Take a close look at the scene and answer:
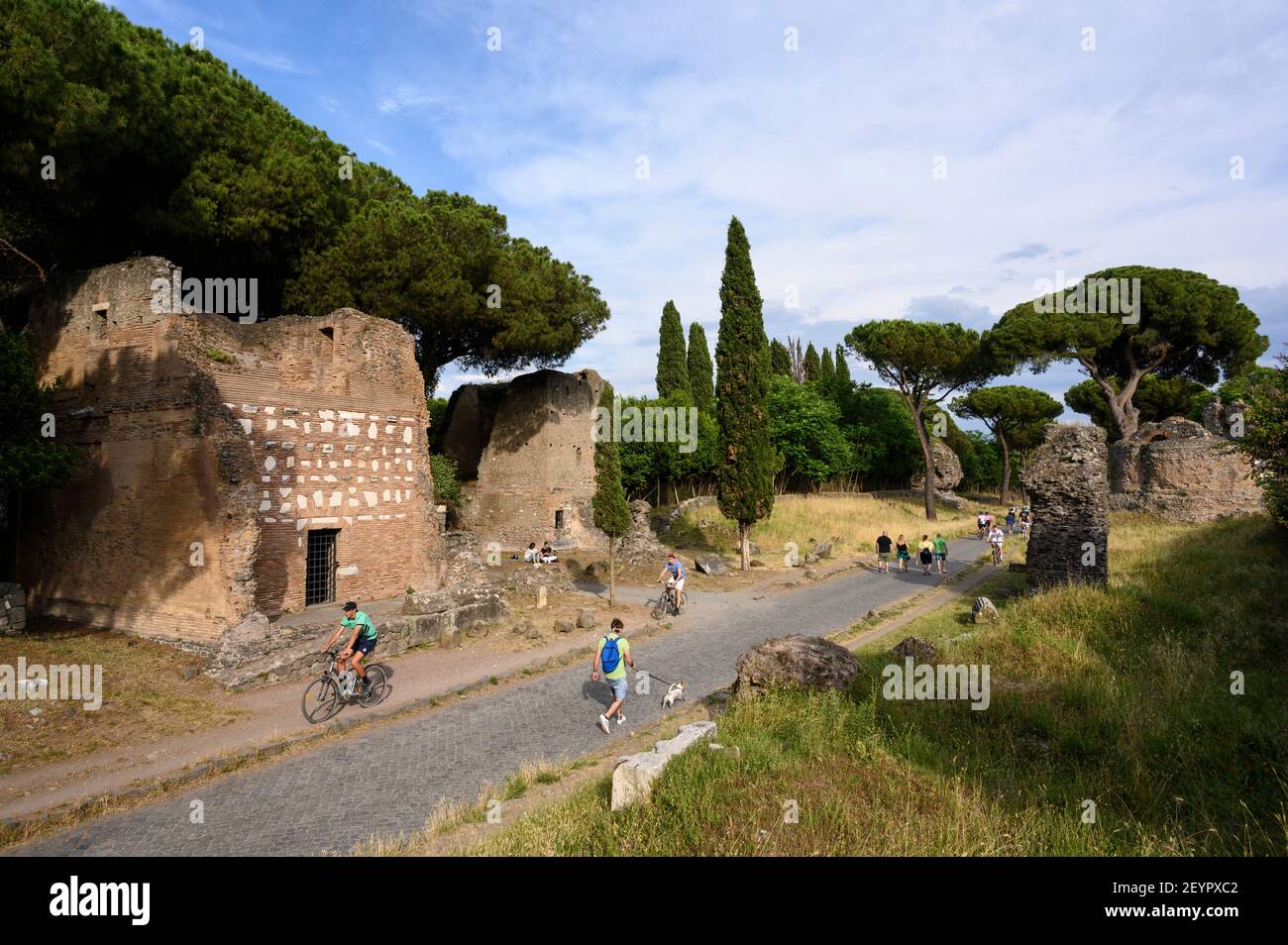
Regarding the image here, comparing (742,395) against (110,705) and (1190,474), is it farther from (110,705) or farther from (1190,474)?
(110,705)

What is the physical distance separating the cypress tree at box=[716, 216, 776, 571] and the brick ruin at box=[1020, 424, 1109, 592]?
10069mm

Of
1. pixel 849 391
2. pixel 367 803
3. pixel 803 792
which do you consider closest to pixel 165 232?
pixel 367 803

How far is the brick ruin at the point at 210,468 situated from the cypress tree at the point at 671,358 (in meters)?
34.9

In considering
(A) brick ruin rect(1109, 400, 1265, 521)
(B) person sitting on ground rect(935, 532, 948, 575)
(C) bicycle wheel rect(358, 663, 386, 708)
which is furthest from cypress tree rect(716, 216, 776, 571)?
(A) brick ruin rect(1109, 400, 1265, 521)

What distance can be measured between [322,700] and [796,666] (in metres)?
7.71

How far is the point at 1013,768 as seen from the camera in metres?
6.50

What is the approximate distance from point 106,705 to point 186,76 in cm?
1743

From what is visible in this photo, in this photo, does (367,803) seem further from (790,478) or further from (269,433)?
(790,478)

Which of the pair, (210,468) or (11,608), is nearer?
(210,468)

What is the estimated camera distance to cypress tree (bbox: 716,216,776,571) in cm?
2527

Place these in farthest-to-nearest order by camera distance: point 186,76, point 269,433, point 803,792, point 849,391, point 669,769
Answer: point 849,391 < point 186,76 < point 269,433 < point 669,769 < point 803,792

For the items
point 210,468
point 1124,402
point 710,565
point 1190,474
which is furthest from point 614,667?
point 1124,402

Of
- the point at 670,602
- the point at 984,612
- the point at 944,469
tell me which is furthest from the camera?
the point at 944,469

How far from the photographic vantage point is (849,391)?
182 ft
